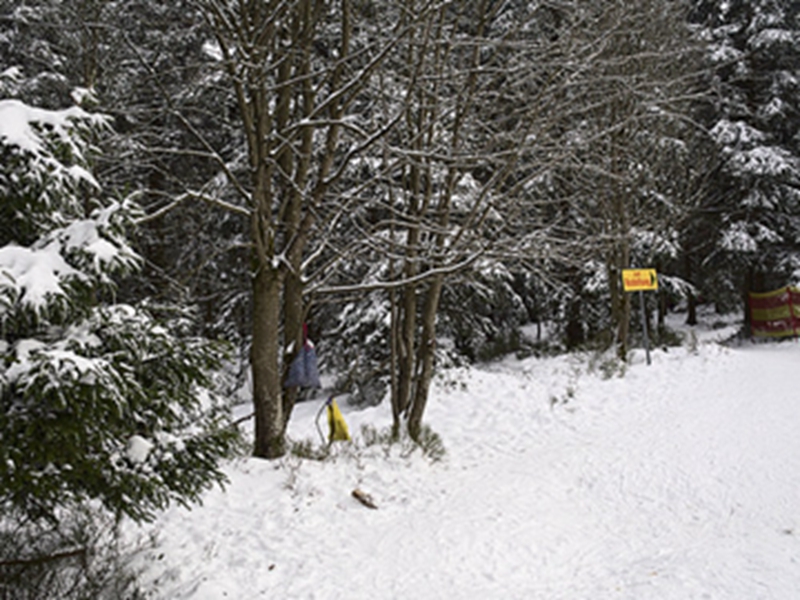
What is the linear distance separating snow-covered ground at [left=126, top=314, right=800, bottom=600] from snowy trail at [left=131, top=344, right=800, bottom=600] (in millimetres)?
17

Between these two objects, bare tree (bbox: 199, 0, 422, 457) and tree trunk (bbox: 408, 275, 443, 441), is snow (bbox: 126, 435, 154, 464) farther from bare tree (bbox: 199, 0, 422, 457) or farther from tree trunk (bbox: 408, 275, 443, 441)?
tree trunk (bbox: 408, 275, 443, 441)

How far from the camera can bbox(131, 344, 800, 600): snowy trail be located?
4020mm

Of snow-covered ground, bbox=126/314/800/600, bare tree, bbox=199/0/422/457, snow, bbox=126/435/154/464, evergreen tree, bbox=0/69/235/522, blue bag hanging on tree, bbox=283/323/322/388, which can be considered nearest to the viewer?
evergreen tree, bbox=0/69/235/522

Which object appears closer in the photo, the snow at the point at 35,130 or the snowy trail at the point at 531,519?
the snow at the point at 35,130

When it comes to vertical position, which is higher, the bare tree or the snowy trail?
the bare tree

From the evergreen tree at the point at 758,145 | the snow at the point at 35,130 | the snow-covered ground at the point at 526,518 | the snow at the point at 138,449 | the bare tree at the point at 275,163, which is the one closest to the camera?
the snow at the point at 35,130

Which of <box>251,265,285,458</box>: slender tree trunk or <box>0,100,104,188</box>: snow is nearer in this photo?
<box>0,100,104,188</box>: snow

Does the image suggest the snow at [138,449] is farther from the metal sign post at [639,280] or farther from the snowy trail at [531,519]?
the metal sign post at [639,280]

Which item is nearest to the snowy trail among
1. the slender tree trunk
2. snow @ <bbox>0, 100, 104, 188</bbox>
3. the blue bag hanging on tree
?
the slender tree trunk

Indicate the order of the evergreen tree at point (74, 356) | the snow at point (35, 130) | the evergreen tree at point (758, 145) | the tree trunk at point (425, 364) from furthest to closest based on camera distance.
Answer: the evergreen tree at point (758, 145) → the tree trunk at point (425, 364) → the snow at point (35, 130) → the evergreen tree at point (74, 356)

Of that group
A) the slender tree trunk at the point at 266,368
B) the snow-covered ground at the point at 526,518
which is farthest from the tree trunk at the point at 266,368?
the snow-covered ground at the point at 526,518

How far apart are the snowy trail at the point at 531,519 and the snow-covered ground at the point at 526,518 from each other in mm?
17

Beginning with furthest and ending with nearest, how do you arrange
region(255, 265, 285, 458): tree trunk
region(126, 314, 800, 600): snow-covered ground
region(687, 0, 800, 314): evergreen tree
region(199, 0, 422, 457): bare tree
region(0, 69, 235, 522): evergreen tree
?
region(687, 0, 800, 314): evergreen tree
region(255, 265, 285, 458): tree trunk
region(199, 0, 422, 457): bare tree
region(126, 314, 800, 600): snow-covered ground
region(0, 69, 235, 522): evergreen tree

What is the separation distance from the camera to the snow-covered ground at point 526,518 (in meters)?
4.01
